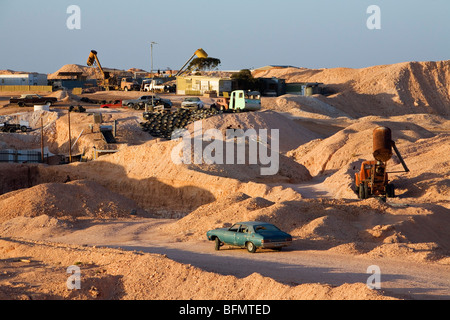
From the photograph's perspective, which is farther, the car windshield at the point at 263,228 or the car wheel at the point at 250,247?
the car windshield at the point at 263,228

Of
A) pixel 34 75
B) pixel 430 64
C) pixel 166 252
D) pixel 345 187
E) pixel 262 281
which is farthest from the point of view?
pixel 430 64

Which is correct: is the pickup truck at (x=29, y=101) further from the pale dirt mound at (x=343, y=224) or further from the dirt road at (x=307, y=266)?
the dirt road at (x=307, y=266)

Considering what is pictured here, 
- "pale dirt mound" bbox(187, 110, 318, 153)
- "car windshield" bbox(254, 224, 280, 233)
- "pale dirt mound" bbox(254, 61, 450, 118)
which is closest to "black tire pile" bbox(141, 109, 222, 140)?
"pale dirt mound" bbox(187, 110, 318, 153)

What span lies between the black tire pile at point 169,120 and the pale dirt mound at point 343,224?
89.1 ft

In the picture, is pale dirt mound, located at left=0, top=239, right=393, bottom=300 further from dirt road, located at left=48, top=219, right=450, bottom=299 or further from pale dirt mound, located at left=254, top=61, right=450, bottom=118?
pale dirt mound, located at left=254, top=61, right=450, bottom=118

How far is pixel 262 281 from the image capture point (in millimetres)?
16188

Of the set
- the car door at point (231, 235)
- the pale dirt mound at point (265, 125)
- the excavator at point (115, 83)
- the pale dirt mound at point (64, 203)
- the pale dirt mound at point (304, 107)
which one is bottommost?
the pale dirt mound at point (64, 203)

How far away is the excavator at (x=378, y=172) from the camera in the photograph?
30.3m

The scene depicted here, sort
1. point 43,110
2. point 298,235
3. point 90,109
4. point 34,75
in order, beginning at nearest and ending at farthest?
point 298,235 < point 43,110 < point 90,109 < point 34,75

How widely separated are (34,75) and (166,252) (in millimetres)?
76903

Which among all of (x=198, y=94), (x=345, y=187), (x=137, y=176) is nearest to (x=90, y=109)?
(x=198, y=94)

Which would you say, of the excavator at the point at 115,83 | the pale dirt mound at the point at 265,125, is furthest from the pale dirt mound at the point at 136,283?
the excavator at the point at 115,83

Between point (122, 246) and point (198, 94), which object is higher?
point (198, 94)

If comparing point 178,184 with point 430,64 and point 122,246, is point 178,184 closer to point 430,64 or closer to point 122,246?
point 122,246
